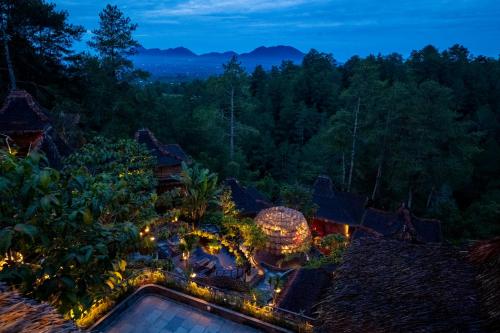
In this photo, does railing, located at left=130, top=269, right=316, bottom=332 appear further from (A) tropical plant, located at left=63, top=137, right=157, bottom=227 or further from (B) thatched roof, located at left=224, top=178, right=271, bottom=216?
(B) thatched roof, located at left=224, top=178, right=271, bottom=216

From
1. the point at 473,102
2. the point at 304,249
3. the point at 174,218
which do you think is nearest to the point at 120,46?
the point at 174,218

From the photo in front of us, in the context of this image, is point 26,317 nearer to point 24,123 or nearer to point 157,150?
point 24,123

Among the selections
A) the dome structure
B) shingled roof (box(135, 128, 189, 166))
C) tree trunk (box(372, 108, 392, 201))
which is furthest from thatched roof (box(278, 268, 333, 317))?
tree trunk (box(372, 108, 392, 201))

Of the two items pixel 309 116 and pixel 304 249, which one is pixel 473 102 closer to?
pixel 309 116

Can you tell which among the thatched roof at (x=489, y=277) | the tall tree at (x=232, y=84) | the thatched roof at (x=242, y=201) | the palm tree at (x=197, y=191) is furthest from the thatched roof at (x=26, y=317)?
the tall tree at (x=232, y=84)

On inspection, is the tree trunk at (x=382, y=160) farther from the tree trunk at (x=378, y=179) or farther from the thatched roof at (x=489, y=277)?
the thatched roof at (x=489, y=277)
